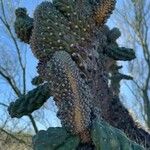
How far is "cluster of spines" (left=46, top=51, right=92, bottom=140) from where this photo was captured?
3.64 meters

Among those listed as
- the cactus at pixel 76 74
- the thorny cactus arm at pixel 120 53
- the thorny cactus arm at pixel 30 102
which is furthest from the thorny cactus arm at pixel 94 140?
the thorny cactus arm at pixel 120 53

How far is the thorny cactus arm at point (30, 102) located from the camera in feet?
14.1

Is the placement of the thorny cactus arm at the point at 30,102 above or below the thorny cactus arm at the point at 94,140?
above

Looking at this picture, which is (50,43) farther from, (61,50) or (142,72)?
(142,72)

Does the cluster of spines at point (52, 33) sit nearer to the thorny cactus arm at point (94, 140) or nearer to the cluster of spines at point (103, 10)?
the cluster of spines at point (103, 10)

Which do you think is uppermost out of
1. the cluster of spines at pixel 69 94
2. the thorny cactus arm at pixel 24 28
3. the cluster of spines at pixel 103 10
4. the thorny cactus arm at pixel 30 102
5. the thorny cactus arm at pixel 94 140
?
the thorny cactus arm at pixel 24 28

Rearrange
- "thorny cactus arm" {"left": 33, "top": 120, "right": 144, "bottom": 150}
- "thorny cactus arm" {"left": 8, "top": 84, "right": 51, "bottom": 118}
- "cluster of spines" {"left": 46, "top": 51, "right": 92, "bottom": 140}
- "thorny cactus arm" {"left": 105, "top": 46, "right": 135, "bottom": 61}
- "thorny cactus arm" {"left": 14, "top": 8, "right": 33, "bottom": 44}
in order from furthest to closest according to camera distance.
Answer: "thorny cactus arm" {"left": 105, "top": 46, "right": 135, "bottom": 61} → "thorny cactus arm" {"left": 14, "top": 8, "right": 33, "bottom": 44} → "thorny cactus arm" {"left": 8, "top": 84, "right": 51, "bottom": 118} → "cluster of spines" {"left": 46, "top": 51, "right": 92, "bottom": 140} → "thorny cactus arm" {"left": 33, "top": 120, "right": 144, "bottom": 150}

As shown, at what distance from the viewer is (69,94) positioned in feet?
11.9

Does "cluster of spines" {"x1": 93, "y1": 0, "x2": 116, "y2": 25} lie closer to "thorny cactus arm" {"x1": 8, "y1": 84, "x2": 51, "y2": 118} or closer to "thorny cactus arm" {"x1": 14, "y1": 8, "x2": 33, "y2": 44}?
"thorny cactus arm" {"x1": 14, "y1": 8, "x2": 33, "y2": 44}

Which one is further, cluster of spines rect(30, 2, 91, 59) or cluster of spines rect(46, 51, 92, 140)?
cluster of spines rect(30, 2, 91, 59)

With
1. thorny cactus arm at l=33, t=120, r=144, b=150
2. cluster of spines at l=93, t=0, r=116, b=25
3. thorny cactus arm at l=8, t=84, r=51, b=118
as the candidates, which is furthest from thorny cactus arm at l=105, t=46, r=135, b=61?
thorny cactus arm at l=33, t=120, r=144, b=150

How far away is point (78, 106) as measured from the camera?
364 cm

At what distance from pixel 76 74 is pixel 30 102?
0.76 m

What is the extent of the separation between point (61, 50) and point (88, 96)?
0.46m
